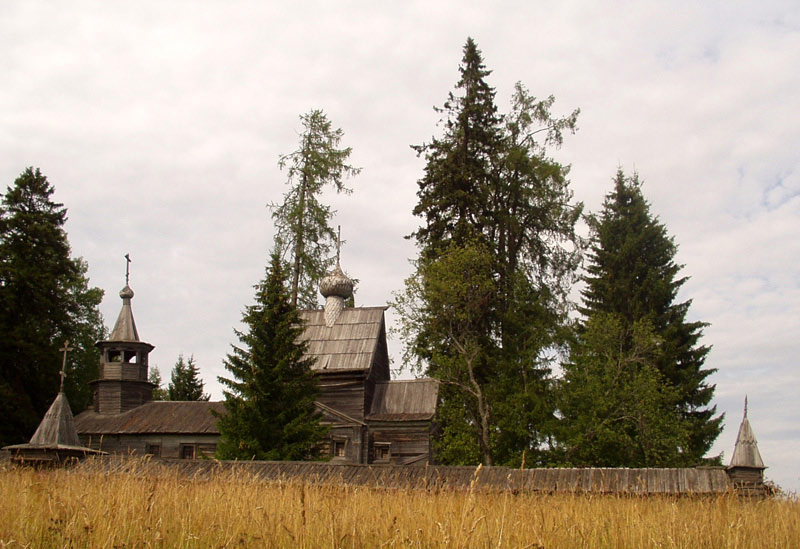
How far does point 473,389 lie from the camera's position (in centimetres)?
2675

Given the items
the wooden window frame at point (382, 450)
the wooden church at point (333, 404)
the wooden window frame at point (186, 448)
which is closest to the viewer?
the wooden church at point (333, 404)

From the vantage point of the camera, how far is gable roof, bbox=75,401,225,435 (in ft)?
90.4

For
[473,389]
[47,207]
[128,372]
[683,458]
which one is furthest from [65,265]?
[683,458]

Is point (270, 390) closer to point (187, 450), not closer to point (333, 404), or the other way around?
point (333, 404)

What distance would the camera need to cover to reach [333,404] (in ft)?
89.0

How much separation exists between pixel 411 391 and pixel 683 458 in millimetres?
10135

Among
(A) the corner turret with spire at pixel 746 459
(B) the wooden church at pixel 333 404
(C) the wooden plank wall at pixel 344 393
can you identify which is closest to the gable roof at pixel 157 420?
(B) the wooden church at pixel 333 404

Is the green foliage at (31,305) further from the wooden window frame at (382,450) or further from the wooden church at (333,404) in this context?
the wooden window frame at (382,450)

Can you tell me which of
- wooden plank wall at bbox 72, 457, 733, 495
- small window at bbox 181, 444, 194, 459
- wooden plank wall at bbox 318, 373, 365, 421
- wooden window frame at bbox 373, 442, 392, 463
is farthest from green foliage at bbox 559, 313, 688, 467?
small window at bbox 181, 444, 194, 459

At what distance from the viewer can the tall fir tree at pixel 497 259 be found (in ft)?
86.4

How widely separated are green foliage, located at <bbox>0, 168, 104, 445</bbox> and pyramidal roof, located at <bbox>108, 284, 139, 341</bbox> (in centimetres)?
260

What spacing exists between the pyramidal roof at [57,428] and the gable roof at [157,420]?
5.36 metres

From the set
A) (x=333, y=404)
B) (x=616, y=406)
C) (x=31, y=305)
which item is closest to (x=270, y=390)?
(x=333, y=404)

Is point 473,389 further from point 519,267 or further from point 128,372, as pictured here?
point 128,372
